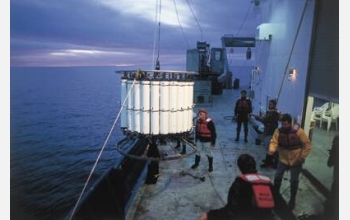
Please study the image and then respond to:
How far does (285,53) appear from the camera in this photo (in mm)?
10094

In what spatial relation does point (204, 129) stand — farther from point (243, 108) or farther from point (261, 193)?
point (261, 193)

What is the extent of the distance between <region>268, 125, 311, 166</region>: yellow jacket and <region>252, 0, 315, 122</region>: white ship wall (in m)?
2.55

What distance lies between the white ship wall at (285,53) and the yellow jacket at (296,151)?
2.55m

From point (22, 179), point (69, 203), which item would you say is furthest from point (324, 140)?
point (22, 179)

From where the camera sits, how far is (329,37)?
6609 millimetres

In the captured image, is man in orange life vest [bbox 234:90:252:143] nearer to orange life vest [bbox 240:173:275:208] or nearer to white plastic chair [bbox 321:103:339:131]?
white plastic chair [bbox 321:103:339:131]

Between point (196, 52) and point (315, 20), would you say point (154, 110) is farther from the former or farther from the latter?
point (196, 52)

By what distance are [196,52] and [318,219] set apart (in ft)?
84.2

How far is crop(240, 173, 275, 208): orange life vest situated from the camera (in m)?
3.33

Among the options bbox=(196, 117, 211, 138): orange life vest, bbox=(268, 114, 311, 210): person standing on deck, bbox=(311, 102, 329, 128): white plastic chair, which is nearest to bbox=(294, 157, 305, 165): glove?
bbox=(268, 114, 311, 210): person standing on deck

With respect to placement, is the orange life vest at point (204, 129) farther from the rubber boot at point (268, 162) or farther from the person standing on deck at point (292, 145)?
the person standing on deck at point (292, 145)

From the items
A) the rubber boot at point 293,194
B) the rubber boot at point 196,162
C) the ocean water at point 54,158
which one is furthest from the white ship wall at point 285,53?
the ocean water at point 54,158

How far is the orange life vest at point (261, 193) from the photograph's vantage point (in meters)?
3.33

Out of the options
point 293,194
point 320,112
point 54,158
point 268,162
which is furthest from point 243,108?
point 54,158
